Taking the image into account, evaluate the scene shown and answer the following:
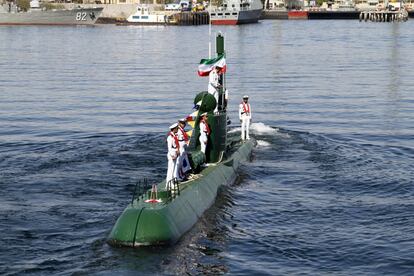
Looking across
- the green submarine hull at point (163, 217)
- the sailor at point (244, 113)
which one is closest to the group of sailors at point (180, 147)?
the green submarine hull at point (163, 217)

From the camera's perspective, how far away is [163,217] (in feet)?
97.6

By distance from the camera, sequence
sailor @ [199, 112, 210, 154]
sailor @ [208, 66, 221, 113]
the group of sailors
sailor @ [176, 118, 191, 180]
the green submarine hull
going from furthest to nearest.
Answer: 1. sailor @ [208, 66, 221, 113]
2. sailor @ [199, 112, 210, 154]
3. sailor @ [176, 118, 191, 180]
4. the group of sailors
5. the green submarine hull

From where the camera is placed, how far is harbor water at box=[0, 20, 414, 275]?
2958cm

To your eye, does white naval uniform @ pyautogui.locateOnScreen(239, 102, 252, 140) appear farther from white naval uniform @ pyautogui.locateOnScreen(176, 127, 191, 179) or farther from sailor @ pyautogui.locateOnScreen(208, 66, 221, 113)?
white naval uniform @ pyautogui.locateOnScreen(176, 127, 191, 179)

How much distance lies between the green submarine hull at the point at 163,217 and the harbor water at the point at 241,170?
0.43 metres

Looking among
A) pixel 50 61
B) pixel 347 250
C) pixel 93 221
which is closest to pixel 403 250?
pixel 347 250

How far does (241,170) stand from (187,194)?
36.8 feet

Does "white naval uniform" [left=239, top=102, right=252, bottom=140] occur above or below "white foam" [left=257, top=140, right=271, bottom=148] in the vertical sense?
above

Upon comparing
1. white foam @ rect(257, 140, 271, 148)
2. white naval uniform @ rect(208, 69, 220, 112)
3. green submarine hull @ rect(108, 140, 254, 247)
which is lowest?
white foam @ rect(257, 140, 271, 148)

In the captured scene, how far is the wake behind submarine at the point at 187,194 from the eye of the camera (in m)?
29.4

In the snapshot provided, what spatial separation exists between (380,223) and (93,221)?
1240cm

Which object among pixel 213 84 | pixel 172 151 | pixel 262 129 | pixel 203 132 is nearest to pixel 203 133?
pixel 203 132

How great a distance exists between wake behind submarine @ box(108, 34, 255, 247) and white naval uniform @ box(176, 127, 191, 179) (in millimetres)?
527

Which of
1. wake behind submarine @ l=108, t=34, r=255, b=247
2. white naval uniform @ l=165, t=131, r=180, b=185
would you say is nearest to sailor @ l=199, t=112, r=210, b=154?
wake behind submarine @ l=108, t=34, r=255, b=247
